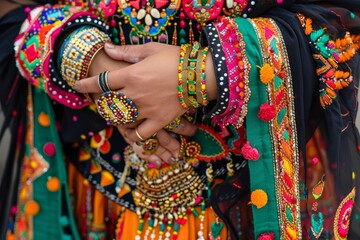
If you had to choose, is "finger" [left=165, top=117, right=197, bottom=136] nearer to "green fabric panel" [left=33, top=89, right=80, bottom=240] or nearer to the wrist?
the wrist

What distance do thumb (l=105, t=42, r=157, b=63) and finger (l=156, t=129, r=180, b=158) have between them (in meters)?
0.15

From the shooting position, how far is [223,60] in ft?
2.46

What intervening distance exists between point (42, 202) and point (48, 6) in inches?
17.3

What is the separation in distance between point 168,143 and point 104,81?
18 cm

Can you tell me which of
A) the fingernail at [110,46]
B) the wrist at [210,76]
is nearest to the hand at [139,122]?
the fingernail at [110,46]

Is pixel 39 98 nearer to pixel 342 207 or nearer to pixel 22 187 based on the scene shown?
pixel 22 187

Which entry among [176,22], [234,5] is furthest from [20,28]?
[234,5]

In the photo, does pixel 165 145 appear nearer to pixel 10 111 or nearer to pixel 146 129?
pixel 146 129

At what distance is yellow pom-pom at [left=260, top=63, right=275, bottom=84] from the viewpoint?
2.50ft

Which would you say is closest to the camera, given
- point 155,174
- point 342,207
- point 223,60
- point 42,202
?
point 223,60

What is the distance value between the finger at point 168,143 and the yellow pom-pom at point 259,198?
19cm

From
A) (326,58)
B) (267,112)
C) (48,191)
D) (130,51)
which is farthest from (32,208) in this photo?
(326,58)

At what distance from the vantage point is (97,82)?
2.71 ft

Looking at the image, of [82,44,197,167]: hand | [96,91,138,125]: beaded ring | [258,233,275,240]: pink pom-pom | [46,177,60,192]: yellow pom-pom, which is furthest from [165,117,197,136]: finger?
[46,177,60,192]: yellow pom-pom
